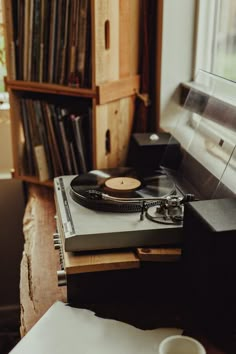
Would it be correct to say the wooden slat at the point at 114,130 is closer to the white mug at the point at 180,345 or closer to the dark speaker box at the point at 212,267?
the dark speaker box at the point at 212,267

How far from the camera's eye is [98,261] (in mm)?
1060

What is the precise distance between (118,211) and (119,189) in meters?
0.09

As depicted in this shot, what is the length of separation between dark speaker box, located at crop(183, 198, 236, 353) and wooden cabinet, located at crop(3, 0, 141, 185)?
0.70 m

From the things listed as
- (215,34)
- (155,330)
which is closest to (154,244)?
(155,330)

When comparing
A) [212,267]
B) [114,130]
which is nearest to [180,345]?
[212,267]

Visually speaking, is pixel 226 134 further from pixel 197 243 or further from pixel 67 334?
pixel 67 334

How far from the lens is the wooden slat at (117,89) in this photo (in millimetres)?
1562

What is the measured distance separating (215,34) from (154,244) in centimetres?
101

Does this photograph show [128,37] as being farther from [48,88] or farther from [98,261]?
[98,261]

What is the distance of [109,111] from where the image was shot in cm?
165

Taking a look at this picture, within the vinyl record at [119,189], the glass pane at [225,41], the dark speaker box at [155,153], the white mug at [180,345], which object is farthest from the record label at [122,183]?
the glass pane at [225,41]

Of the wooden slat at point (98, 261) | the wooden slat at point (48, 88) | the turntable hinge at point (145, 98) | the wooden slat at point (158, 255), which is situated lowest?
the wooden slat at point (98, 261)

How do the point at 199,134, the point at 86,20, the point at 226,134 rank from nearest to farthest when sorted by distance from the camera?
the point at 226,134, the point at 199,134, the point at 86,20

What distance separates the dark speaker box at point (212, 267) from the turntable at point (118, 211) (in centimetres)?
10
